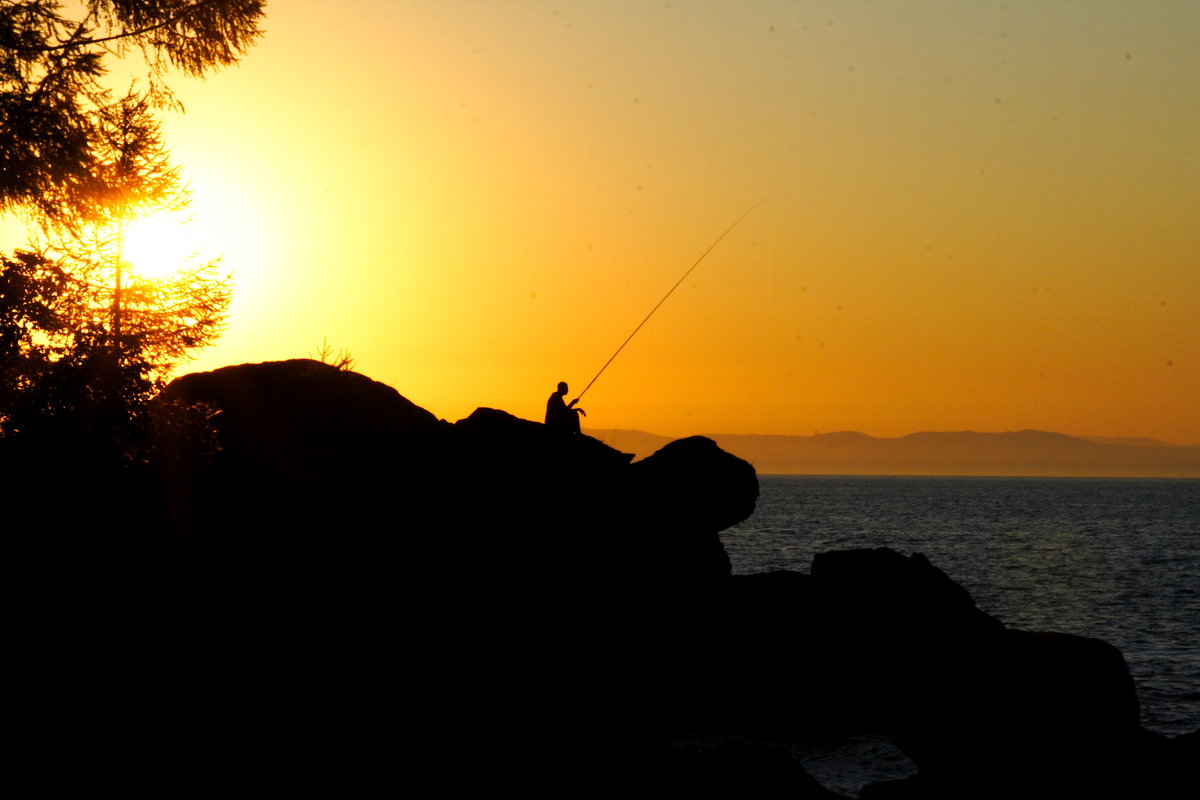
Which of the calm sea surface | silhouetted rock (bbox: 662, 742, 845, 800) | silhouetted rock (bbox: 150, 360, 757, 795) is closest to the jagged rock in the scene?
silhouetted rock (bbox: 150, 360, 757, 795)

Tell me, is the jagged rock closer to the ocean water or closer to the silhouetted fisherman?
the silhouetted fisherman

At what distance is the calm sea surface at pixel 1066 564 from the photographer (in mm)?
29297

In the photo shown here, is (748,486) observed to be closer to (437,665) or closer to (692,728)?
(692,728)

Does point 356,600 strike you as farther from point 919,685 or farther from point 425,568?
point 919,685

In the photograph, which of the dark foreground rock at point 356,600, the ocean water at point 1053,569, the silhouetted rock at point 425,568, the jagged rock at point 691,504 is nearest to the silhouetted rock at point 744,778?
the dark foreground rock at point 356,600

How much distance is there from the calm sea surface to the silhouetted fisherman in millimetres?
13541

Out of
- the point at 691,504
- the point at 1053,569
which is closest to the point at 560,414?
the point at 691,504

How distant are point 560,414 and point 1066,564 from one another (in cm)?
4660

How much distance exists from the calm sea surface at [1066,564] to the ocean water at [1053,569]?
7 cm

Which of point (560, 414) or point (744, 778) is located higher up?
point (560, 414)

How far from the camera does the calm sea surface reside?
29.3 metres

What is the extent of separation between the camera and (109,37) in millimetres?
15148

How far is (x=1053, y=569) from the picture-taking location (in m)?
54.3

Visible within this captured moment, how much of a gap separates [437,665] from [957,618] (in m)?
8.00
